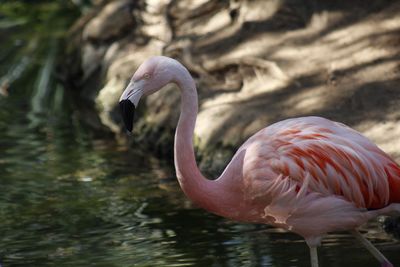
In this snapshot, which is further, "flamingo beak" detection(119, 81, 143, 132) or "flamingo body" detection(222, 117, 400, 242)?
"flamingo body" detection(222, 117, 400, 242)

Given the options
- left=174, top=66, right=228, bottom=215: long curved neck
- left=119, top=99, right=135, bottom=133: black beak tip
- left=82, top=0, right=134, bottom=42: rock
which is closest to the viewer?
left=119, top=99, right=135, bottom=133: black beak tip

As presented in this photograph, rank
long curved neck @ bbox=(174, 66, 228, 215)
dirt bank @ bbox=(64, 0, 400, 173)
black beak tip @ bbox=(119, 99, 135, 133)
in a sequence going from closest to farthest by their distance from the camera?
black beak tip @ bbox=(119, 99, 135, 133)
long curved neck @ bbox=(174, 66, 228, 215)
dirt bank @ bbox=(64, 0, 400, 173)

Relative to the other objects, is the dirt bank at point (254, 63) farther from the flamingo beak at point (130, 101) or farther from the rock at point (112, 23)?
the flamingo beak at point (130, 101)

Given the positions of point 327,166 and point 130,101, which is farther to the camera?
point 327,166

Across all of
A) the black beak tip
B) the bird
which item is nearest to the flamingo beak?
the black beak tip

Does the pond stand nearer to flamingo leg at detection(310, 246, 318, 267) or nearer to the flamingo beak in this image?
flamingo leg at detection(310, 246, 318, 267)

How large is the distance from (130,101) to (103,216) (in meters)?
2.53

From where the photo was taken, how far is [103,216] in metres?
7.10

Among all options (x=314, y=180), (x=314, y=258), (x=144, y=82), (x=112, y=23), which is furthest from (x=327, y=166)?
(x=112, y=23)

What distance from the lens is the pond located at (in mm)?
5977

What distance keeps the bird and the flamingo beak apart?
0.53ft

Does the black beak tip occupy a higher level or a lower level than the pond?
A: higher

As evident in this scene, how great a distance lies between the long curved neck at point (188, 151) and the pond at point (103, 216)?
953 millimetres

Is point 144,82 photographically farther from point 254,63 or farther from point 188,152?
point 254,63
